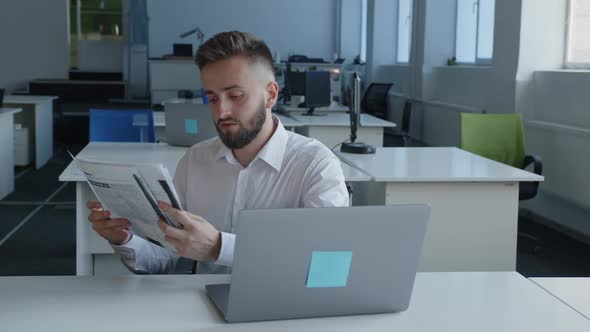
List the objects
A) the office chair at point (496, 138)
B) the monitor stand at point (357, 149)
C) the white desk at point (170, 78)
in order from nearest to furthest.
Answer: the monitor stand at point (357, 149)
the office chair at point (496, 138)
the white desk at point (170, 78)

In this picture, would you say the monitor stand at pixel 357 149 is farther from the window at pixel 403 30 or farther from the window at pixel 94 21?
the window at pixel 94 21

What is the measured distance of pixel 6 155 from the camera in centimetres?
658

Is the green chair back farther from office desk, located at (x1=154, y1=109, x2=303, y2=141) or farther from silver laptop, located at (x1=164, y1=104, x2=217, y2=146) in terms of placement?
silver laptop, located at (x1=164, y1=104, x2=217, y2=146)

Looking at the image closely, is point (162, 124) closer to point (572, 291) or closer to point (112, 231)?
point (112, 231)

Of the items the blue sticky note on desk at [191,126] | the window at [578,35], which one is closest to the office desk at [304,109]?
the window at [578,35]

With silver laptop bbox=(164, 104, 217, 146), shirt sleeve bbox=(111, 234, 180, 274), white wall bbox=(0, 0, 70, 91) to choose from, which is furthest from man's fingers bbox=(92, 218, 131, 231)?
white wall bbox=(0, 0, 70, 91)

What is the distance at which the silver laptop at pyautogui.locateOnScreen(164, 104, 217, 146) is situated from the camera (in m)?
4.23

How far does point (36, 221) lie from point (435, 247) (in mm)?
3417

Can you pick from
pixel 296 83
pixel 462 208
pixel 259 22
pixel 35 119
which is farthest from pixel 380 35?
pixel 462 208

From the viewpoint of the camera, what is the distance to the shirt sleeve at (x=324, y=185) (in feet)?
6.40

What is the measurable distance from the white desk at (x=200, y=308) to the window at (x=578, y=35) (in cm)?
442

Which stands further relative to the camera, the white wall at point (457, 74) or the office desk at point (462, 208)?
the white wall at point (457, 74)

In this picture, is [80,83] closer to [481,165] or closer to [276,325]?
[481,165]

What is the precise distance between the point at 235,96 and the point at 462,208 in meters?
1.86
